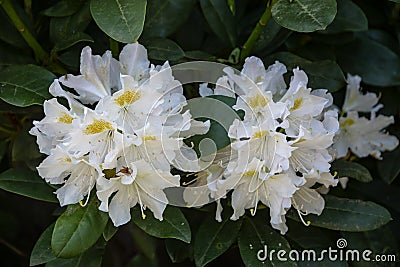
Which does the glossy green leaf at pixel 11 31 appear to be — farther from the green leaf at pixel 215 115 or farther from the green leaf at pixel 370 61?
the green leaf at pixel 370 61

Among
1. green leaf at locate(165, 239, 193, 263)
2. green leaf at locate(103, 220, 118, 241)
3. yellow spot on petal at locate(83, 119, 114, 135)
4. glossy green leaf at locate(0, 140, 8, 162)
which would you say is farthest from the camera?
glossy green leaf at locate(0, 140, 8, 162)

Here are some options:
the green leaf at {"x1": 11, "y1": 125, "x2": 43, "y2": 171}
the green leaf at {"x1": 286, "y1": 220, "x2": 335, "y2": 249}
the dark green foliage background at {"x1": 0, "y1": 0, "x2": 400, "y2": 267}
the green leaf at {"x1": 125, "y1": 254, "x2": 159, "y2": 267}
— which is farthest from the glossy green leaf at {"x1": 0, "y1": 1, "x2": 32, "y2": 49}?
the green leaf at {"x1": 286, "y1": 220, "x2": 335, "y2": 249}

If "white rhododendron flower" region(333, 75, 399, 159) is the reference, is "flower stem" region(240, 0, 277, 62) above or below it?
above

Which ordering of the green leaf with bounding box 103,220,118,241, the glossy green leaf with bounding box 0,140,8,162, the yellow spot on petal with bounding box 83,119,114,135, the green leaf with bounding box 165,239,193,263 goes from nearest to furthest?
the yellow spot on petal with bounding box 83,119,114,135, the green leaf with bounding box 103,220,118,241, the green leaf with bounding box 165,239,193,263, the glossy green leaf with bounding box 0,140,8,162

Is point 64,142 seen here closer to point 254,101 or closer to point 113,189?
point 113,189

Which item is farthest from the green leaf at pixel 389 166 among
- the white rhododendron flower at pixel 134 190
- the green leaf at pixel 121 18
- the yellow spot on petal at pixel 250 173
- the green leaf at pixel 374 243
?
the green leaf at pixel 121 18

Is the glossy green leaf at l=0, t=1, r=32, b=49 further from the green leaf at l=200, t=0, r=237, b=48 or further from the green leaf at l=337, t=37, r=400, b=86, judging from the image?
the green leaf at l=337, t=37, r=400, b=86

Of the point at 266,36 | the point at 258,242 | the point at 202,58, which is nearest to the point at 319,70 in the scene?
the point at 266,36
